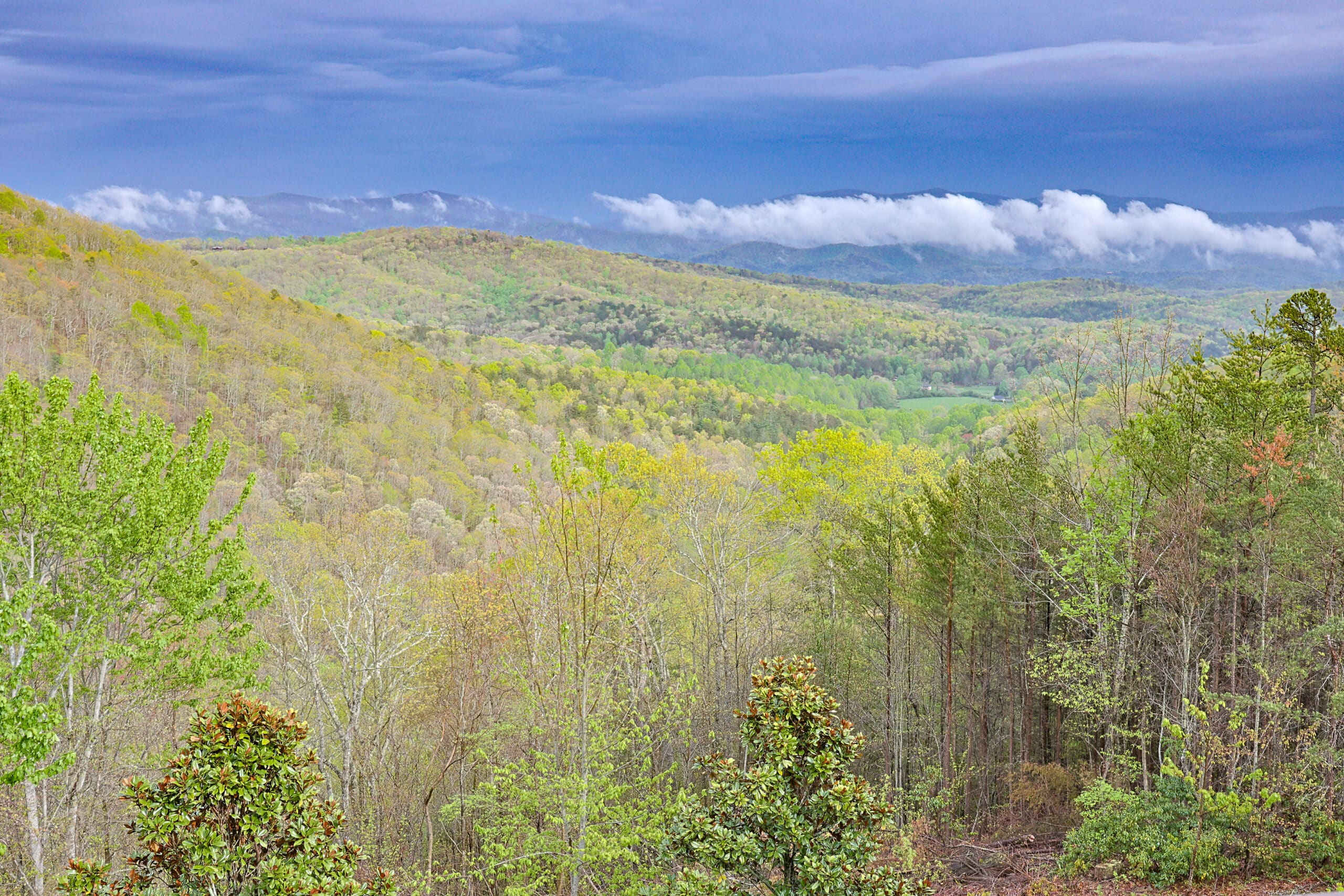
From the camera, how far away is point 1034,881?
575 inches

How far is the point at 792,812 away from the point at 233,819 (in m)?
4.29

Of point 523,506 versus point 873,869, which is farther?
point 523,506

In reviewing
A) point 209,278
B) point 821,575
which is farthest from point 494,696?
point 209,278

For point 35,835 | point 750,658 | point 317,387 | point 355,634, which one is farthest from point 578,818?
point 317,387

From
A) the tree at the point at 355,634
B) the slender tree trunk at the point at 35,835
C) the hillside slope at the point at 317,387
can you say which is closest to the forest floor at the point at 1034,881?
the tree at the point at 355,634

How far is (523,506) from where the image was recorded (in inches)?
822

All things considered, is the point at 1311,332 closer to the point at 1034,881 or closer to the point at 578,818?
the point at 1034,881

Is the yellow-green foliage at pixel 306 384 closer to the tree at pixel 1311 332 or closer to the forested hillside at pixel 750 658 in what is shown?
the forested hillside at pixel 750 658

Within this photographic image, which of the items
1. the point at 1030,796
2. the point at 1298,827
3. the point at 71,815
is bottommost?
the point at 1030,796

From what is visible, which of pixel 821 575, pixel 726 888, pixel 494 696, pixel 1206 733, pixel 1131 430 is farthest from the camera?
pixel 821 575

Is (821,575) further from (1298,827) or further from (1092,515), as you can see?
(1298,827)

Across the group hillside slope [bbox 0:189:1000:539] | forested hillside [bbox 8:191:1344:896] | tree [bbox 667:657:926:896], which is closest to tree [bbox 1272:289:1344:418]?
forested hillside [bbox 8:191:1344:896]

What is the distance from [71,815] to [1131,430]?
20166mm

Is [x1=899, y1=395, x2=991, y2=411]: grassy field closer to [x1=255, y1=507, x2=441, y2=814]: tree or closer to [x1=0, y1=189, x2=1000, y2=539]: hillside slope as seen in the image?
[x1=0, y1=189, x2=1000, y2=539]: hillside slope
